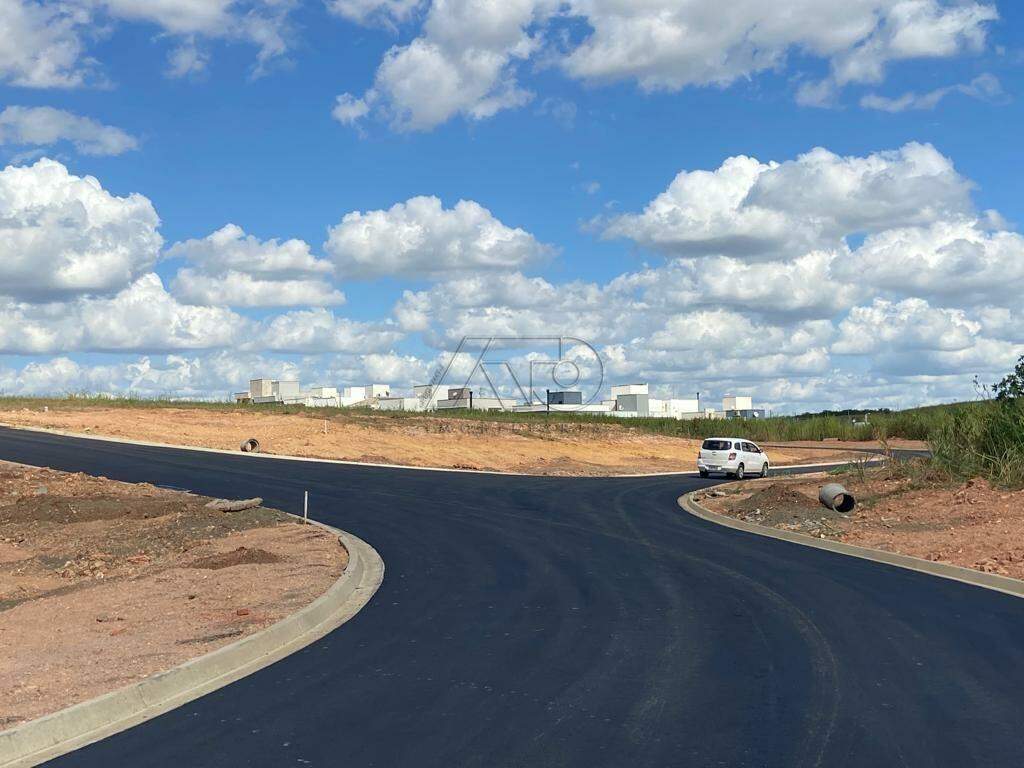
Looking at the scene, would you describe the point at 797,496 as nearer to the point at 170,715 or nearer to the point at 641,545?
the point at 641,545

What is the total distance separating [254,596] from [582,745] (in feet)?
22.8

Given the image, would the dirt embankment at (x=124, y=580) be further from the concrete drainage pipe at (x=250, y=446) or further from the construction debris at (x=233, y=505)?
the concrete drainage pipe at (x=250, y=446)

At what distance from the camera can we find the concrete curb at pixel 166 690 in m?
7.27

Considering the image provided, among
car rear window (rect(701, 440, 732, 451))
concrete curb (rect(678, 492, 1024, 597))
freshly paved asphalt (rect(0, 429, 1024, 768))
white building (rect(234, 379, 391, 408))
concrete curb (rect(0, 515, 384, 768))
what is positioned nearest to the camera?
freshly paved asphalt (rect(0, 429, 1024, 768))

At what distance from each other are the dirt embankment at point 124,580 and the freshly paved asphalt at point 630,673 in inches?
41.6

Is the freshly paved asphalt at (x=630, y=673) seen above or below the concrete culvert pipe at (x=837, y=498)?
below

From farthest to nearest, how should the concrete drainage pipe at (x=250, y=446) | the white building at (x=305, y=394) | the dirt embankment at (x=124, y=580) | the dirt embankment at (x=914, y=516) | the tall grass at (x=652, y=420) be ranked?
the white building at (x=305, y=394), the tall grass at (x=652, y=420), the concrete drainage pipe at (x=250, y=446), the dirt embankment at (x=914, y=516), the dirt embankment at (x=124, y=580)

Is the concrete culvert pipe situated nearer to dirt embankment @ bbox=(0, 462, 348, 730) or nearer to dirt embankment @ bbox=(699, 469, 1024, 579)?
dirt embankment @ bbox=(699, 469, 1024, 579)

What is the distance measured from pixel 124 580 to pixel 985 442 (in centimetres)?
1917

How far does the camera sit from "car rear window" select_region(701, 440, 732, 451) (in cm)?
4203

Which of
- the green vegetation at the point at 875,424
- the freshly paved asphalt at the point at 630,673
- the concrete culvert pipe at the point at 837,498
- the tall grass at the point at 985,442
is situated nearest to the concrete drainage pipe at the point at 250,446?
the green vegetation at the point at 875,424

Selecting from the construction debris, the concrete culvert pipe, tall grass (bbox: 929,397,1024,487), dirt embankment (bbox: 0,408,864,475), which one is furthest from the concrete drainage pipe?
tall grass (bbox: 929,397,1024,487)

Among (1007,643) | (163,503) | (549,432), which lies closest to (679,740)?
(1007,643)

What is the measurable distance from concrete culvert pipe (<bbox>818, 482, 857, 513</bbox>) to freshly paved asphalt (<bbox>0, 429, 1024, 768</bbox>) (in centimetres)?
527
